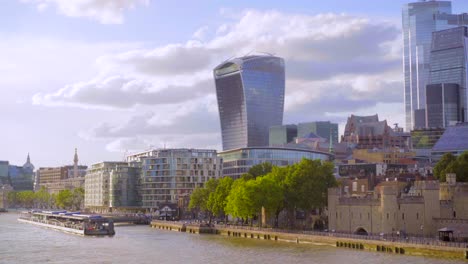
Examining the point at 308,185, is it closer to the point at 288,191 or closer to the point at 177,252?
the point at 288,191

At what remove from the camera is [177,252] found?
3932 inches

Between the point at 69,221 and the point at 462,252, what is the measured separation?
105 metres

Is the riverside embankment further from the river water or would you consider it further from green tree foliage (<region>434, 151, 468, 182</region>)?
green tree foliage (<region>434, 151, 468, 182</region>)

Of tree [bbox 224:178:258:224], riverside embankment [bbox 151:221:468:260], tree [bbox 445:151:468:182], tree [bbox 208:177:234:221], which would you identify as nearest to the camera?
riverside embankment [bbox 151:221:468:260]

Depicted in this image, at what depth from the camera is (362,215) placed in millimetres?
108375

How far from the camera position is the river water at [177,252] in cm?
8638

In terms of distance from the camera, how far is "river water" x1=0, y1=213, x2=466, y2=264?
86.4 meters

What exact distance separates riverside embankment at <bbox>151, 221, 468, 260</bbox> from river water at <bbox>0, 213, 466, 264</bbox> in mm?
2397

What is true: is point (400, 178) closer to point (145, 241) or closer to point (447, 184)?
point (447, 184)

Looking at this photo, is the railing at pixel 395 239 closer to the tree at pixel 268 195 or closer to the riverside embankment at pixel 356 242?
the riverside embankment at pixel 356 242

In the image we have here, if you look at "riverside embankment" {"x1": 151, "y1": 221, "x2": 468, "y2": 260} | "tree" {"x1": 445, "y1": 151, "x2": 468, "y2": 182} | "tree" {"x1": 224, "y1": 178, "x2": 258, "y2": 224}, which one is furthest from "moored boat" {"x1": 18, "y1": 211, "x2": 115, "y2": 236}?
"tree" {"x1": 445, "y1": 151, "x2": 468, "y2": 182}

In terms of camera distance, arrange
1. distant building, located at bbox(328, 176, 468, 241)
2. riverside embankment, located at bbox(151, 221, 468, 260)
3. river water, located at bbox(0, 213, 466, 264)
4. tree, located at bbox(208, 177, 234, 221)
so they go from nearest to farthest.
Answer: riverside embankment, located at bbox(151, 221, 468, 260), river water, located at bbox(0, 213, 466, 264), distant building, located at bbox(328, 176, 468, 241), tree, located at bbox(208, 177, 234, 221)

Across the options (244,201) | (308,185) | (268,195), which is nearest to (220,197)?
(244,201)

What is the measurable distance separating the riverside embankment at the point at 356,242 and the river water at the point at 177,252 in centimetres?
240
